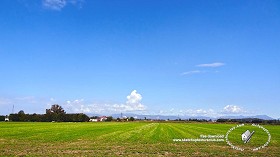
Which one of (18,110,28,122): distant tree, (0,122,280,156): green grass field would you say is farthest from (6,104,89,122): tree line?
(0,122,280,156): green grass field

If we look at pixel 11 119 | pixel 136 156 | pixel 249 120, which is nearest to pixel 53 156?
pixel 136 156

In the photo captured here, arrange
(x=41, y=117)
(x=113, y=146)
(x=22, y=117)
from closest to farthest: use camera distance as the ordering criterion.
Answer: (x=113, y=146) → (x=22, y=117) → (x=41, y=117)

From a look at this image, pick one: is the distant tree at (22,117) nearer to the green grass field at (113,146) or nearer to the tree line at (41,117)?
the tree line at (41,117)

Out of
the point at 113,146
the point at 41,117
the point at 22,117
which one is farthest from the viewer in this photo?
the point at 41,117

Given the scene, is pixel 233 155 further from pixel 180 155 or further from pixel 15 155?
pixel 15 155

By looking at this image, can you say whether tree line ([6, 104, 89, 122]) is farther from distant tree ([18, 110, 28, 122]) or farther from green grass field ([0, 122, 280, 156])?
green grass field ([0, 122, 280, 156])

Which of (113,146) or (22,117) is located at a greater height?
(22,117)

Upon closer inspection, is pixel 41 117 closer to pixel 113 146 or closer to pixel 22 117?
Result: pixel 22 117

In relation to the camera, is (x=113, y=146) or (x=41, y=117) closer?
(x=113, y=146)

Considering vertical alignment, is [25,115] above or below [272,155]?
above

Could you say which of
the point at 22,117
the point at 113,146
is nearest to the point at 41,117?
the point at 22,117

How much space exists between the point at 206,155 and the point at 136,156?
553 cm

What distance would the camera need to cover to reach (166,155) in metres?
24.6

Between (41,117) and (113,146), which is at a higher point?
(41,117)
